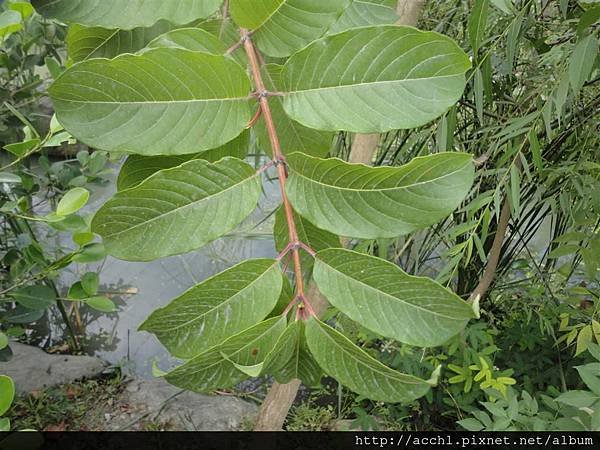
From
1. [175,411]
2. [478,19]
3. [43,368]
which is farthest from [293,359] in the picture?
[43,368]

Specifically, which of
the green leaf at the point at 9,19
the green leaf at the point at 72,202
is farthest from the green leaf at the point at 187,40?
the green leaf at the point at 72,202

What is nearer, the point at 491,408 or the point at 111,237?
the point at 111,237

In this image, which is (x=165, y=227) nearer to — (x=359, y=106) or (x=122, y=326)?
(x=359, y=106)

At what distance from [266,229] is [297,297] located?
1711 millimetres

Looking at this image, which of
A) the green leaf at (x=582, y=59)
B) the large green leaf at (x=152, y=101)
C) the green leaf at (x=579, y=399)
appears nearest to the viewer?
the large green leaf at (x=152, y=101)

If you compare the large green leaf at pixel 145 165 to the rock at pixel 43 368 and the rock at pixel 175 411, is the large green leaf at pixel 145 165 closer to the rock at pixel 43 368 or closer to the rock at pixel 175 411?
the rock at pixel 175 411

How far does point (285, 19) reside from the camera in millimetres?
281

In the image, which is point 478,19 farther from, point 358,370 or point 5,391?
point 5,391

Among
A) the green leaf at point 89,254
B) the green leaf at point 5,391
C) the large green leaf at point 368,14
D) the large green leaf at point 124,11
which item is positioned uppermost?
the large green leaf at point 368,14

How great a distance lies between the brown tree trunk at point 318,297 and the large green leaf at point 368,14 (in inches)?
8.1

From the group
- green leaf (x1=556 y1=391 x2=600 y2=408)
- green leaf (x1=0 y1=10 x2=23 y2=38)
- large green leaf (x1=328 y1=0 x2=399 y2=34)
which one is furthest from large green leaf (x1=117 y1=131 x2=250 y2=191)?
green leaf (x1=556 y1=391 x2=600 y2=408)

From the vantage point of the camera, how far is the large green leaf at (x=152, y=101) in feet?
0.81

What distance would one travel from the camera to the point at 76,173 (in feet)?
3.87

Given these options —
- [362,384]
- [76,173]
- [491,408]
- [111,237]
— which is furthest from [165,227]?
[76,173]
